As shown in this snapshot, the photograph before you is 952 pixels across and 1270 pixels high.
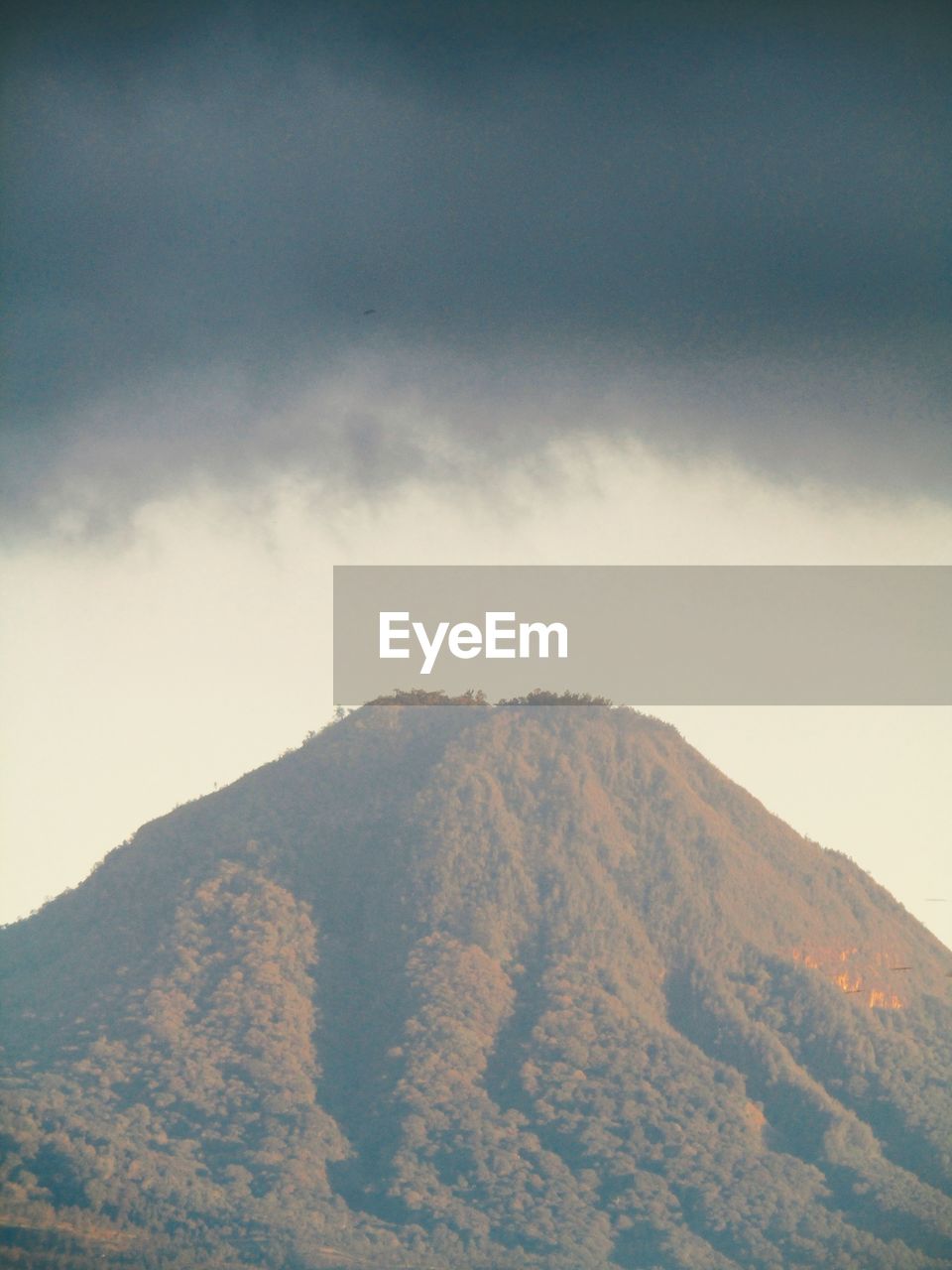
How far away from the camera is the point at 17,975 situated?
12300 cm

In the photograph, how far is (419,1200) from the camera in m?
105

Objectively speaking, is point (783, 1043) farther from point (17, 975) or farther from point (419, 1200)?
point (17, 975)

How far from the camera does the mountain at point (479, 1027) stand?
103m

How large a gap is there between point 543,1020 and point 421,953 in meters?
8.89

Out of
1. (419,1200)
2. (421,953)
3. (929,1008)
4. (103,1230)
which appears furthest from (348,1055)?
(929,1008)

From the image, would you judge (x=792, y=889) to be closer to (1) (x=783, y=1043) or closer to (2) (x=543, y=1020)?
(1) (x=783, y=1043)

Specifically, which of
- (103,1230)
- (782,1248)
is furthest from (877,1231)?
(103,1230)

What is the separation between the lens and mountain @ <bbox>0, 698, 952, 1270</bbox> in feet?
339

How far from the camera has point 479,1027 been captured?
379 feet

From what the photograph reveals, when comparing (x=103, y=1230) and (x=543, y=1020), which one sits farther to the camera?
(x=543, y=1020)

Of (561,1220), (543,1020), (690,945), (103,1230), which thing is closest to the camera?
(103,1230)

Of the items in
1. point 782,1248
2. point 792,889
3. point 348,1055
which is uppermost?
point 792,889

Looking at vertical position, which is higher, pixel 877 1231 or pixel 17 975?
pixel 17 975

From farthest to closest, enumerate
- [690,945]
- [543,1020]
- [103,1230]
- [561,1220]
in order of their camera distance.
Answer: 1. [690,945]
2. [543,1020]
3. [561,1220]
4. [103,1230]
